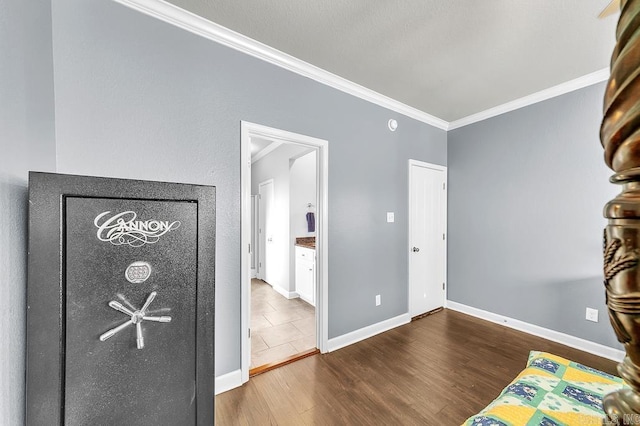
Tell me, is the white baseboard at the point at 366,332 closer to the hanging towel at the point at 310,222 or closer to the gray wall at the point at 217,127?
the gray wall at the point at 217,127

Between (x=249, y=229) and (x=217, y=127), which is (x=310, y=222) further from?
(x=217, y=127)

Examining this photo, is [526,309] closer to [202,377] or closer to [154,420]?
[202,377]

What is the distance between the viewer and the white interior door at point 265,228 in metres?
5.26

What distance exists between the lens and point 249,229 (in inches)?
89.7

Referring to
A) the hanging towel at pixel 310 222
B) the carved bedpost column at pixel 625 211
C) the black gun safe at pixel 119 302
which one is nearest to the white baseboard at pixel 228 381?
the black gun safe at pixel 119 302

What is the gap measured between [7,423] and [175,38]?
225 cm

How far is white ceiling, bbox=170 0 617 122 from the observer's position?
188cm

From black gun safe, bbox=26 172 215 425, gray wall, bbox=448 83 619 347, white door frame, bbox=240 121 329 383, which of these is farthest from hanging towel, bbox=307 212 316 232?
black gun safe, bbox=26 172 215 425

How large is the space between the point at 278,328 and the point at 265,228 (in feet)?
8.61

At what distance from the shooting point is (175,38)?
6.42 ft

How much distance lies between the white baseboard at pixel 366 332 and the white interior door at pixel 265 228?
2704mm

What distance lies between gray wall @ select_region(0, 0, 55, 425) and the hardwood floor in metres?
1.26

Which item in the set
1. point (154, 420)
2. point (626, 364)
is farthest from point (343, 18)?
point (154, 420)

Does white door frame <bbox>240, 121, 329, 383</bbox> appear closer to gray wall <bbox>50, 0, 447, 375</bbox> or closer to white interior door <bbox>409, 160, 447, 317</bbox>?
gray wall <bbox>50, 0, 447, 375</bbox>
